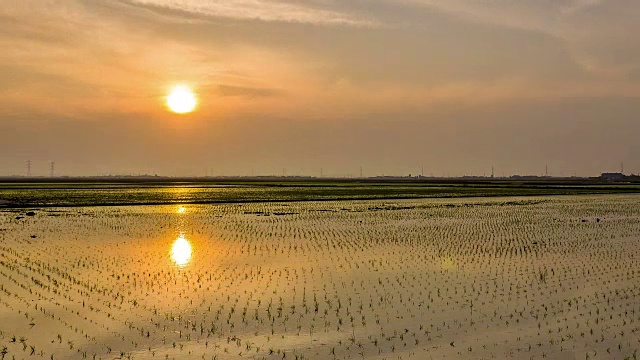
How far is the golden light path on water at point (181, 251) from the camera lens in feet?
59.3

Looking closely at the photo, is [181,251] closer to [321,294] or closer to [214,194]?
[321,294]

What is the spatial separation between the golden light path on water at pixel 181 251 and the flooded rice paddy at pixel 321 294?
0.23 ft

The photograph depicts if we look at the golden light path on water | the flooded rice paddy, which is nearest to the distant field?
the flooded rice paddy

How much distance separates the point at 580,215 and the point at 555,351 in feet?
97.7

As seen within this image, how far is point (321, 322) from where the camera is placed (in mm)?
10578

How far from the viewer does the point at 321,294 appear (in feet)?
42.5

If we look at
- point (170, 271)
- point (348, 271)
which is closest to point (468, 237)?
point (348, 271)

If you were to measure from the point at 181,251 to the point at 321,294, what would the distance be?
894 centimetres

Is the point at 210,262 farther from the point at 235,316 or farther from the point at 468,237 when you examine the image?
the point at 468,237

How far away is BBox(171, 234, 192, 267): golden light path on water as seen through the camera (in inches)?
712

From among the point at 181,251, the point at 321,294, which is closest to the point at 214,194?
the point at 181,251

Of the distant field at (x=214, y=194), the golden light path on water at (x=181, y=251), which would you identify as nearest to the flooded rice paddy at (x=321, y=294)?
the golden light path on water at (x=181, y=251)

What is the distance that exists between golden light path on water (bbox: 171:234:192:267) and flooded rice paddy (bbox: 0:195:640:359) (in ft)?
0.23

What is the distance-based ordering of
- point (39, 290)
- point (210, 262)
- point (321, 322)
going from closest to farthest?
point (321, 322)
point (39, 290)
point (210, 262)
